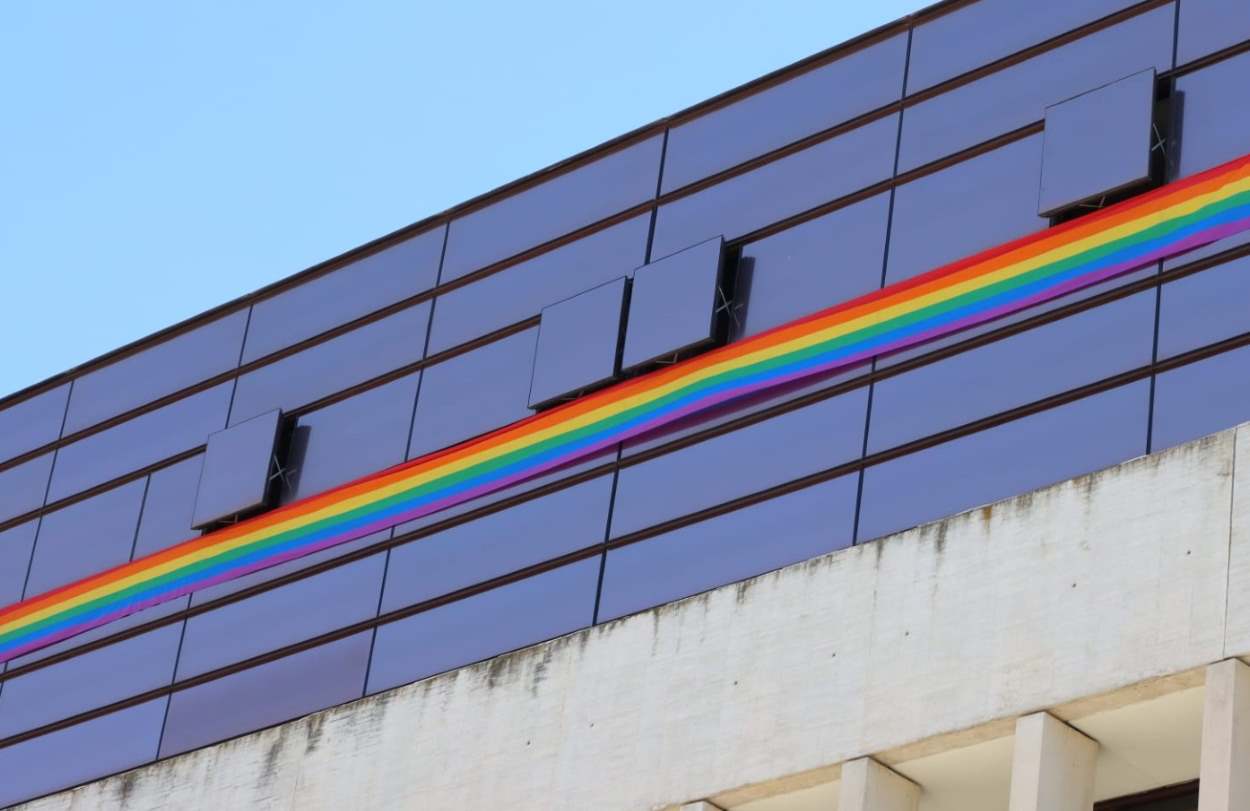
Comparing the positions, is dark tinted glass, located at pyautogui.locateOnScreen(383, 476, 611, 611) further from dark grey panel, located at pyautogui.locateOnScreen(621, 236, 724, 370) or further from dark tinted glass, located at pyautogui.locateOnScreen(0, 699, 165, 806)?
dark tinted glass, located at pyautogui.locateOnScreen(0, 699, 165, 806)

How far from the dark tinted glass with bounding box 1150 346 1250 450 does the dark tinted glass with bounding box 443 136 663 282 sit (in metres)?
7.74

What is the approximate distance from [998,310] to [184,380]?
12.0 metres

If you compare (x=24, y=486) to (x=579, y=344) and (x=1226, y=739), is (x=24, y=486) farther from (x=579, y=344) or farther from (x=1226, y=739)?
(x=1226, y=739)

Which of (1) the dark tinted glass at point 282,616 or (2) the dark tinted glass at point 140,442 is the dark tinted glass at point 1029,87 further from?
(2) the dark tinted glass at point 140,442

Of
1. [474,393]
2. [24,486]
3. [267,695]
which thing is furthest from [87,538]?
[474,393]

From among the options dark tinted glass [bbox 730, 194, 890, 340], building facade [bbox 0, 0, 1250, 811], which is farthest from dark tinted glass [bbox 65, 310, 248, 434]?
dark tinted glass [bbox 730, 194, 890, 340]

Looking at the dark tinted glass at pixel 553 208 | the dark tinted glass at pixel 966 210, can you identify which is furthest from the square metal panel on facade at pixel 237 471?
the dark tinted glass at pixel 966 210

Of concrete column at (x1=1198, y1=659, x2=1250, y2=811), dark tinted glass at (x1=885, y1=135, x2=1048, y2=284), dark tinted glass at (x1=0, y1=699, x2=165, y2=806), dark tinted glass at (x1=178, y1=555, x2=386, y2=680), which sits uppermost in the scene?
dark tinted glass at (x1=885, y1=135, x2=1048, y2=284)

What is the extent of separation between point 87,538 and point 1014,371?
12.9m

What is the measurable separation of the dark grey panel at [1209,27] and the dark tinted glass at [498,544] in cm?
682

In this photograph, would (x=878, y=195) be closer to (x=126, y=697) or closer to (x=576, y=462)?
(x=576, y=462)

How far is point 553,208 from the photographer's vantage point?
98.9ft

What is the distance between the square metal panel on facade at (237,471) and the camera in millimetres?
30672

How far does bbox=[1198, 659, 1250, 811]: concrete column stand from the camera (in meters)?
19.6
